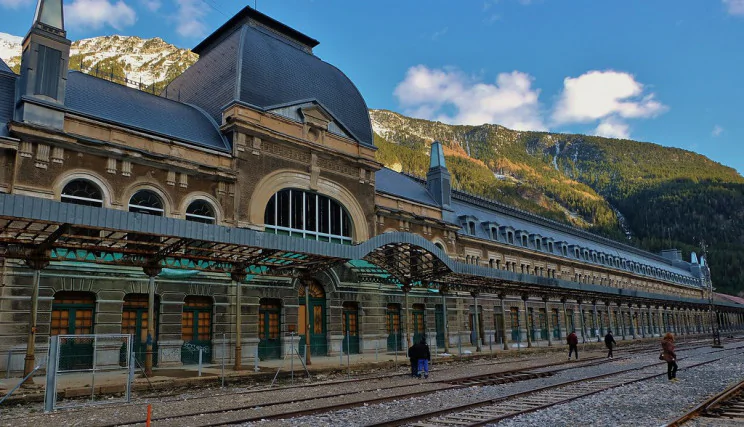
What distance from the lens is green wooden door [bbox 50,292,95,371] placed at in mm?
21531

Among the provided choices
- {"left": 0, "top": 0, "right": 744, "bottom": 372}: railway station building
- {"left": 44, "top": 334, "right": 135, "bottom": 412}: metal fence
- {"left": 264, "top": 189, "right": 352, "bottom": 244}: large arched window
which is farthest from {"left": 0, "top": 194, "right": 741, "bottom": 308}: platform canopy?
{"left": 44, "top": 334, "right": 135, "bottom": 412}: metal fence

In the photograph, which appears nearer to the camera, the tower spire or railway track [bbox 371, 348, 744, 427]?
railway track [bbox 371, 348, 744, 427]

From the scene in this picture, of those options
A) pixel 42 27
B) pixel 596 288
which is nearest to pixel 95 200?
pixel 42 27

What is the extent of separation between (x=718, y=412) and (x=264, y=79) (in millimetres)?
25624

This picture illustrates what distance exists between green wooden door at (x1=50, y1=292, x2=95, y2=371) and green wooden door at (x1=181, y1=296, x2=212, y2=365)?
397 cm

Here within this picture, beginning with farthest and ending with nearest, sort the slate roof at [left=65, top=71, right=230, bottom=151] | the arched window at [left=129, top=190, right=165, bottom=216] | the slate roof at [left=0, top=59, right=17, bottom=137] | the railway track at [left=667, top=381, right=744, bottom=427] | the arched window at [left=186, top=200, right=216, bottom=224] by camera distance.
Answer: the arched window at [left=186, top=200, right=216, bottom=224] < the slate roof at [left=65, top=71, right=230, bottom=151] < the arched window at [left=129, top=190, right=165, bottom=216] < the slate roof at [left=0, top=59, right=17, bottom=137] < the railway track at [left=667, top=381, right=744, bottom=427]

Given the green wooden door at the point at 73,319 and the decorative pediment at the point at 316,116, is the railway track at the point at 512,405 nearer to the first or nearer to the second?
the green wooden door at the point at 73,319

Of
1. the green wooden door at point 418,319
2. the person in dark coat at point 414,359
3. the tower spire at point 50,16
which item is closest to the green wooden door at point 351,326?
the green wooden door at point 418,319

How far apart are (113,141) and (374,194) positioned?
16253 mm

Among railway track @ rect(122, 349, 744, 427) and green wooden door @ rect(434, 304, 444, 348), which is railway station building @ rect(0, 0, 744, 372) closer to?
green wooden door @ rect(434, 304, 444, 348)

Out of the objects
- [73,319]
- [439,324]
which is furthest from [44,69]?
[439,324]

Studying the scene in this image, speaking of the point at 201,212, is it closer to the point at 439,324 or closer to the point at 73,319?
the point at 73,319

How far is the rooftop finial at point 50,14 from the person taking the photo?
2278cm

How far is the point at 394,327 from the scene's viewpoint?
37.4 m
